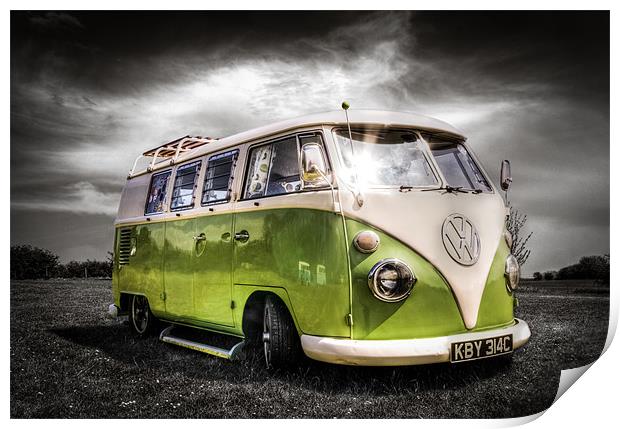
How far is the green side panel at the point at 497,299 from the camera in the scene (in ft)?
13.6

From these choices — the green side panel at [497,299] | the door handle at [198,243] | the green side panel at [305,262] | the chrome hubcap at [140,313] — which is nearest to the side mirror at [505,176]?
the green side panel at [497,299]

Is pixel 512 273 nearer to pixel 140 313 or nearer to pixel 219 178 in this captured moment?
pixel 219 178

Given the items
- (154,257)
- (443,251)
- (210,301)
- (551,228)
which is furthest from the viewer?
(154,257)

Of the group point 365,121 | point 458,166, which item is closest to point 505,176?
point 458,166

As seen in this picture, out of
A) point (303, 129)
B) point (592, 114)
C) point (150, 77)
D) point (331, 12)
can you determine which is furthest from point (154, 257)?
point (592, 114)

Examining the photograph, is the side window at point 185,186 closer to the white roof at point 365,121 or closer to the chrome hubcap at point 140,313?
the white roof at point 365,121

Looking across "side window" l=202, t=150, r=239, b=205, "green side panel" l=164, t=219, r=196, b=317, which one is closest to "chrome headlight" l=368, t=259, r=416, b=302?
"side window" l=202, t=150, r=239, b=205

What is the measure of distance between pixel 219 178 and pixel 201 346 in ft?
5.01

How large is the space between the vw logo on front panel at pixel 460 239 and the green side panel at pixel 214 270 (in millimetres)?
1881

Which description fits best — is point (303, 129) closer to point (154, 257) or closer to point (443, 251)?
point (443, 251)

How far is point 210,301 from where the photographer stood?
17.6 ft

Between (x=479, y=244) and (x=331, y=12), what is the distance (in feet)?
6.80

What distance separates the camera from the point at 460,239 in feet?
13.4

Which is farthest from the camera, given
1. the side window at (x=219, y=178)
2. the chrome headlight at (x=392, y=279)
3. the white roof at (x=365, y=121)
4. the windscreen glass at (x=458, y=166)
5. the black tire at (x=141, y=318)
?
the black tire at (x=141, y=318)
